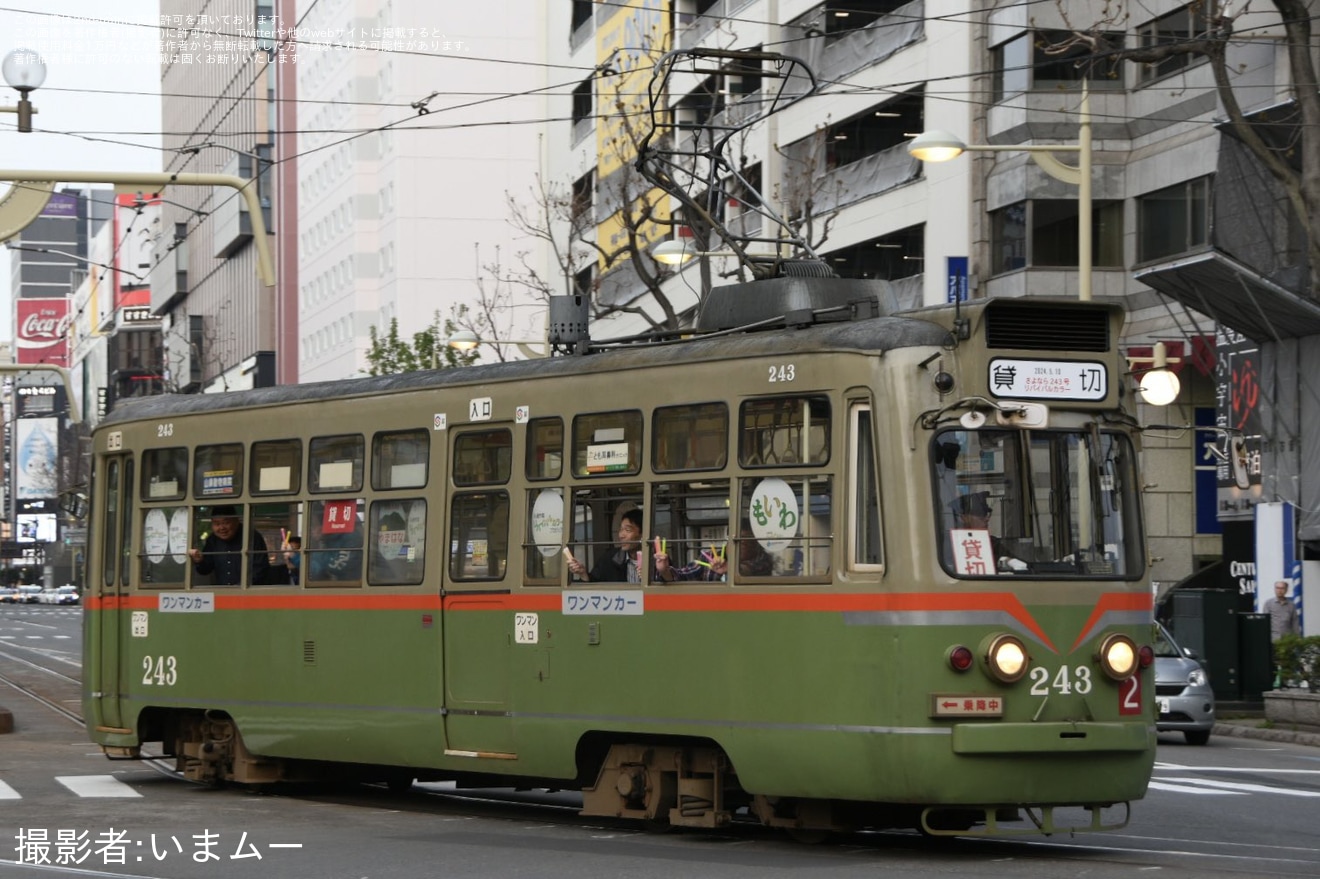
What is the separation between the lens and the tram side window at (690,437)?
1312cm

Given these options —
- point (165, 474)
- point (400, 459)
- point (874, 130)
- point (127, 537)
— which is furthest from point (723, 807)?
point (874, 130)

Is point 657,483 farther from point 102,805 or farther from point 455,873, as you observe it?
point 102,805

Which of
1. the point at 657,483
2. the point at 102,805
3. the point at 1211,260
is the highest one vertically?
the point at 1211,260

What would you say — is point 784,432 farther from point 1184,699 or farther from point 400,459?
point 1184,699

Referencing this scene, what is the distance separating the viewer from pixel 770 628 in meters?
12.8

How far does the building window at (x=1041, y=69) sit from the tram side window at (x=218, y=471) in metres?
21.2

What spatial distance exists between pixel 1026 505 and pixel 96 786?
824cm

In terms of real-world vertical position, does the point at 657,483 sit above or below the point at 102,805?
above

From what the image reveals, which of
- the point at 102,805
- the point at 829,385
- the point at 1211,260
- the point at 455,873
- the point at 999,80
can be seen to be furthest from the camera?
the point at 999,80

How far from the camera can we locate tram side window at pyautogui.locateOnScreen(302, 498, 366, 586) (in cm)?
1580

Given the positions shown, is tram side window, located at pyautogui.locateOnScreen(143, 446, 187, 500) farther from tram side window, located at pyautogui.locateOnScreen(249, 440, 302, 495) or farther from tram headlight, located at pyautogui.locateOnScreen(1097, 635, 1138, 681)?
tram headlight, located at pyautogui.locateOnScreen(1097, 635, 1138, 681)

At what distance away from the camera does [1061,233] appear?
36.9 m

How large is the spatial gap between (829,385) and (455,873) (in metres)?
3.26

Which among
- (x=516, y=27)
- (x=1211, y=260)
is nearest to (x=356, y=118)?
(x=516, y=27)
